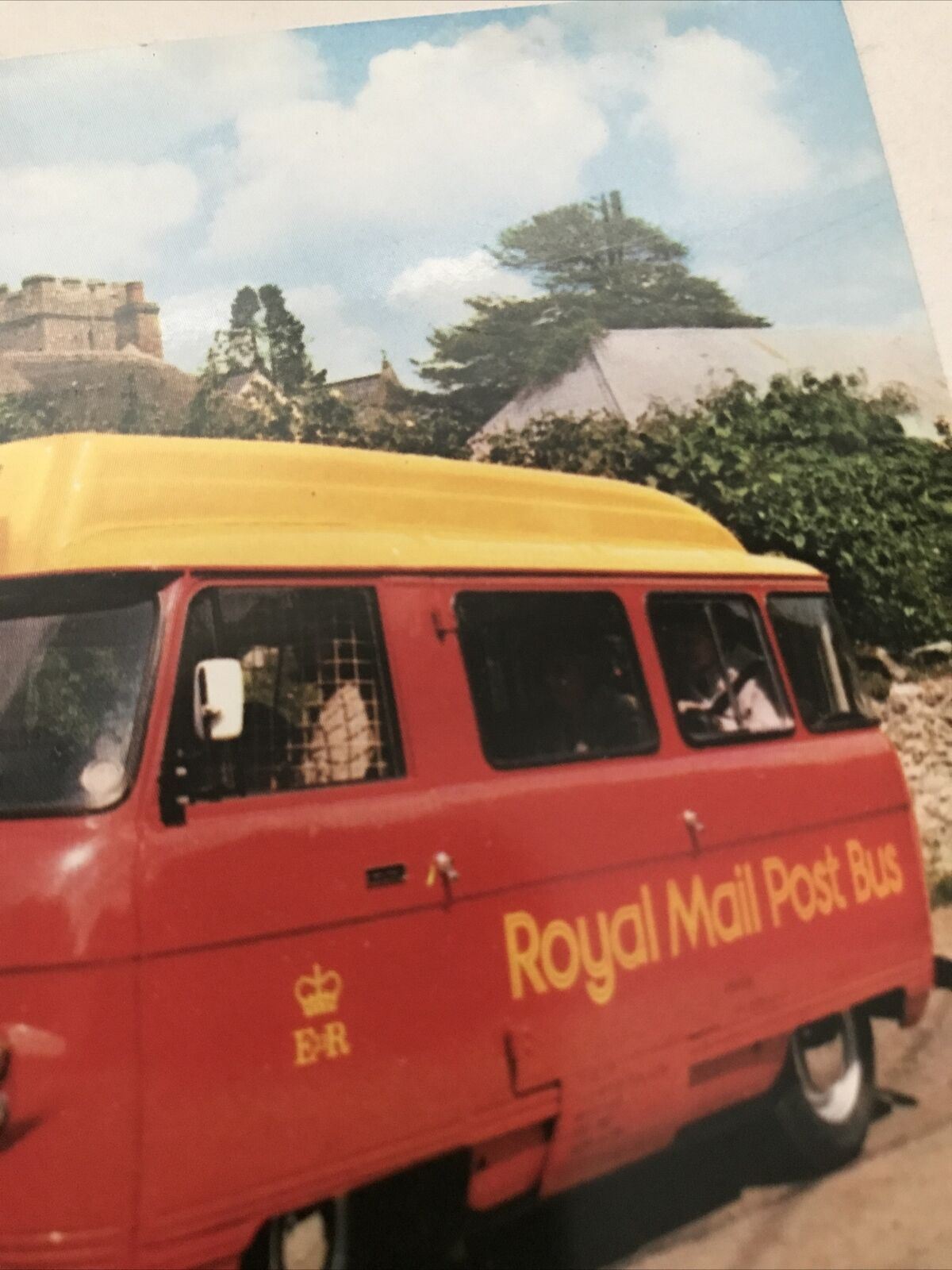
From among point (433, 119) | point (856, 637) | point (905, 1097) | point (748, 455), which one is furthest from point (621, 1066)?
point (433, 119)

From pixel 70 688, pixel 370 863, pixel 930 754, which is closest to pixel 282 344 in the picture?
pixel 70 688

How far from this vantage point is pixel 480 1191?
2.47m

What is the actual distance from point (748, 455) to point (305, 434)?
154 centimetres

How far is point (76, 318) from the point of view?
2.97 meters

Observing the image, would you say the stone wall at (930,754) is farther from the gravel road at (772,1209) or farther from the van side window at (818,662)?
the gravel road at (772,1209)

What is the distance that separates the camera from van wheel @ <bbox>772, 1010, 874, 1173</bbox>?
3107 millimetres

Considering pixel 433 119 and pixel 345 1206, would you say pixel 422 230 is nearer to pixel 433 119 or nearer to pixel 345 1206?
pixel 433 119

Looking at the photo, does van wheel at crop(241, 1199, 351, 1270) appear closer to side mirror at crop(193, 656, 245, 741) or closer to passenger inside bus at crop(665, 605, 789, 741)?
side mirror at crop(193, 656, 245, 741)

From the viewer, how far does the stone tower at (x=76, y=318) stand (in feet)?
9.62

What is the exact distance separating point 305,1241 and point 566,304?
271cm

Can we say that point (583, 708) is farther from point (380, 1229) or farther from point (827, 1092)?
point (827, 1092)

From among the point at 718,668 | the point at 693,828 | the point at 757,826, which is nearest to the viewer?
the point at 693,828

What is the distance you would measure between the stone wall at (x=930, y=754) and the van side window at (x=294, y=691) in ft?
6.29

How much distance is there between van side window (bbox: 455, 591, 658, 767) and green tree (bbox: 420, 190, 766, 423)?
0.78 m
